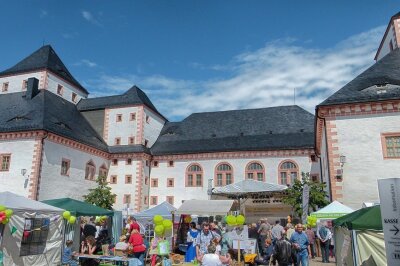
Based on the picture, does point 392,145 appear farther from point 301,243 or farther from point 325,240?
point 301,243

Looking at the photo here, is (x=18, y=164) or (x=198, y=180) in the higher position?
(x=18, y=164)

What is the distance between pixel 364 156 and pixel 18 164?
2230 cm

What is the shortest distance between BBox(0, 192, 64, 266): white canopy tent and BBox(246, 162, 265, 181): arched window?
67.9 ft

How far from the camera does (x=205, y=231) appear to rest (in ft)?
38.3

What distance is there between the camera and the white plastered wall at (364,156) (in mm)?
16645

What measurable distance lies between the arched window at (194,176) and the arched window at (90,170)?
852cm

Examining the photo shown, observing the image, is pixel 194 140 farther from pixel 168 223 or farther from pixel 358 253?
pixel 358 253

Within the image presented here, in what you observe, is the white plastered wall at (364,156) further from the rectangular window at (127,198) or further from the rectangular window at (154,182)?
the rectangular window at (127,198)

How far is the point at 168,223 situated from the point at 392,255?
27.8 ft

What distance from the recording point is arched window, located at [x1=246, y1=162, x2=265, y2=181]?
1231 inches

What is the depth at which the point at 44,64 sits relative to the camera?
32938mm

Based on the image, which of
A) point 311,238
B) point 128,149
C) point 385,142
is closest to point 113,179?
point 128,149

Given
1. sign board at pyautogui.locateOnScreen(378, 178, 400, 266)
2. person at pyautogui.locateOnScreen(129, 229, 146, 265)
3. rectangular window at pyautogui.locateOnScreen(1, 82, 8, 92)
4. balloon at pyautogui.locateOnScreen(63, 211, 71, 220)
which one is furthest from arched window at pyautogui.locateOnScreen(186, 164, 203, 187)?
sign board at pyautogui.locateOnScreen(378, 178, 400, 266)

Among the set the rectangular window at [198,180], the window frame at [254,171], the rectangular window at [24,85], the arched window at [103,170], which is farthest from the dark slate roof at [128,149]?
the window frame at [254,171]
